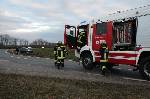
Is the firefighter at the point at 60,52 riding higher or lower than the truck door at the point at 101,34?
lower

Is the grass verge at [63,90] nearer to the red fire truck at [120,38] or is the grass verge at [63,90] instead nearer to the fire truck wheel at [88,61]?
the red fire truck at [120,38]

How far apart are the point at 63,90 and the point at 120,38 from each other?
22.8 ft

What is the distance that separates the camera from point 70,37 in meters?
20.7

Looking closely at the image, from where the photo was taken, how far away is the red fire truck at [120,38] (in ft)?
48.0

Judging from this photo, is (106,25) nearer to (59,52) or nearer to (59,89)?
(59,52)

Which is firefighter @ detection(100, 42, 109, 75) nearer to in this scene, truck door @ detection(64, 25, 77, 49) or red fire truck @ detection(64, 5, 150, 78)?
red fire truck @ detection(64, 5, 150, 78)

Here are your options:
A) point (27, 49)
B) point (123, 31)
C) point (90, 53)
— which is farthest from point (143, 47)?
point (27, 49)

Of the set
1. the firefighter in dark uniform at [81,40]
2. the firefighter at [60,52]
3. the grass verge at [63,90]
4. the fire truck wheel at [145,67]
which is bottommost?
the grass verge at [63,90]

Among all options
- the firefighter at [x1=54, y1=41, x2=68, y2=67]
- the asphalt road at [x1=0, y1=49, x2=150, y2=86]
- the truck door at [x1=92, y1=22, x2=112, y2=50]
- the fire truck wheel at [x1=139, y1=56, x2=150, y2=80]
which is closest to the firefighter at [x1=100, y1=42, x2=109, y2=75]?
the asphalt road at [x1=0, y1=49, x2=150, y2=86]

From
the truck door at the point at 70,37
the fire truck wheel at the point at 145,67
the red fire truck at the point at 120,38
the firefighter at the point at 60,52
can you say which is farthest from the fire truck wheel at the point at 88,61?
the fire truck wheel at the point at 145,67

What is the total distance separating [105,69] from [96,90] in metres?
5.88

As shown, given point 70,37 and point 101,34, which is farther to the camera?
point 70,37

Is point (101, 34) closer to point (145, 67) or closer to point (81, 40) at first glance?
point (81, 40)

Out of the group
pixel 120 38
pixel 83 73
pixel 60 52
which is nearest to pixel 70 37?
pixel 60 52
